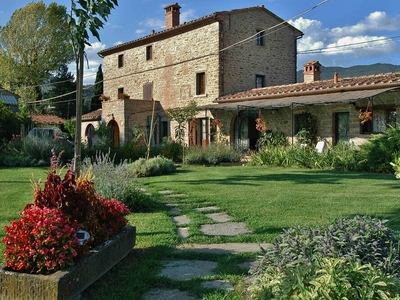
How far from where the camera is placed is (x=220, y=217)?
5902 mm

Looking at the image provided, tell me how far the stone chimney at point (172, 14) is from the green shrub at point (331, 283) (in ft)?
A: 83.2

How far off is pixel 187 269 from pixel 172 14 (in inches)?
969

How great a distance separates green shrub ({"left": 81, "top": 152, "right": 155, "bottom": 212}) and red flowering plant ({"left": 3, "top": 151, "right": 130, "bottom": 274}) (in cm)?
238

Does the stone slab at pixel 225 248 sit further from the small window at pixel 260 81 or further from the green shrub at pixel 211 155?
the small window at pixel 260 81

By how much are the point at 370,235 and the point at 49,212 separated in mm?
2274

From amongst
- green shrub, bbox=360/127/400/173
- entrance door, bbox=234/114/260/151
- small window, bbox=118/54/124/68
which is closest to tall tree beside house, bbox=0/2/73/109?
small window, bbox=118/54/124/68

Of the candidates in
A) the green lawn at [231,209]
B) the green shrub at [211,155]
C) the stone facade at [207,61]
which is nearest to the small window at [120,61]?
the stone facade at [207,61]

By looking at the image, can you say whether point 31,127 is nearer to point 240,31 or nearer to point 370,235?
point 240,31

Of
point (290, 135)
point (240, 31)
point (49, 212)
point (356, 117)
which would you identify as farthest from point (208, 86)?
point (49, 212)

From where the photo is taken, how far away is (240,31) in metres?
22.3

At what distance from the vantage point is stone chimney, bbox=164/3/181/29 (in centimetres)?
2619

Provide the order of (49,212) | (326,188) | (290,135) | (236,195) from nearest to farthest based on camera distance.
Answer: (49,212)
(236,195)
(326,188)
(290,135)

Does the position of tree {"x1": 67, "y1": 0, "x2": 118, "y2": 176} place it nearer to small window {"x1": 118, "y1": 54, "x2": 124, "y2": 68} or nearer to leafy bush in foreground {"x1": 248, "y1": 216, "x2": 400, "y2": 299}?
leafy bush in foreground {"x1": 248, "y1": 216, "x2": 400, "y2": 299}

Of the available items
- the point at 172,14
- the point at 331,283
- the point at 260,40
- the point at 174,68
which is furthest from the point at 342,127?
the point at 331,283
